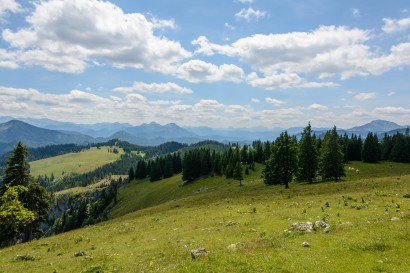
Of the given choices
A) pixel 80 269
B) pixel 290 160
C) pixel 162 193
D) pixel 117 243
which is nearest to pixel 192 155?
pixel 162 193

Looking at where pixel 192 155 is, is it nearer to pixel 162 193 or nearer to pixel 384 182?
pixel 162 193

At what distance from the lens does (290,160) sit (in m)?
66.1

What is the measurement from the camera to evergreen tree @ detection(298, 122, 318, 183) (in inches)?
2741

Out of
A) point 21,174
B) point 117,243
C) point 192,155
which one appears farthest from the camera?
point 192,155

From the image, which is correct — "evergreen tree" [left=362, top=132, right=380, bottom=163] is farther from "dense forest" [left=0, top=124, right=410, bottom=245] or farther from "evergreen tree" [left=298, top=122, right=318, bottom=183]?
"evergreen tree" [left=298, top=122, right=318, bottom=183]

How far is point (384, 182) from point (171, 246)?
40.9 m

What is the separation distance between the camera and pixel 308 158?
70.2 meters

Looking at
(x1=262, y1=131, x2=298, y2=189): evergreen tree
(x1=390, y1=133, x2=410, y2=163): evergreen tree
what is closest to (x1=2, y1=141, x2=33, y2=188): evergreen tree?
(x1=262, y1=131, x2=298, y2=189): evergreen tree

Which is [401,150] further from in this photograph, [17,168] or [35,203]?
[17,168]

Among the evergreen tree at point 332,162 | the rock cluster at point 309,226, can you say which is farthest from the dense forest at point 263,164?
the rock cluster at point 309,226

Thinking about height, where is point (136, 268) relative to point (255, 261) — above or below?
below

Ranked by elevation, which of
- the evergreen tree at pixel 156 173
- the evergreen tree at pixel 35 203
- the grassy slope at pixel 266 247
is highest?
the grassy slope at pixel 266 247

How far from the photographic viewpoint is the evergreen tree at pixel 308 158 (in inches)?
2741

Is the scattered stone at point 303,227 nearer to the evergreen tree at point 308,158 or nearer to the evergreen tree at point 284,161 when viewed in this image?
the evergreen tree at point 284,161
